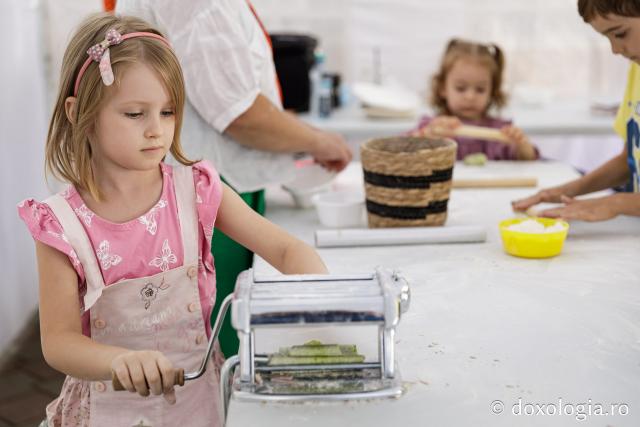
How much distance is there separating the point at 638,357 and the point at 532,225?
504 mm

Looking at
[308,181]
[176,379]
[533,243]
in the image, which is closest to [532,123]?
[308,181]

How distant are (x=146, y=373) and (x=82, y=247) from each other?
30 cm

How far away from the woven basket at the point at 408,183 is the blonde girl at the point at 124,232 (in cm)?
42

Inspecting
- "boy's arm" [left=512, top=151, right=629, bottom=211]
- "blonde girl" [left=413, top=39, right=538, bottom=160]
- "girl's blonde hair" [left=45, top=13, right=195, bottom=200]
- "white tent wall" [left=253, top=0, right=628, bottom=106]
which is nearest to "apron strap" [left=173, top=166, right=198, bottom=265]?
"girl's blonde hair" [left=45, top=13, right=195, bottom=200]

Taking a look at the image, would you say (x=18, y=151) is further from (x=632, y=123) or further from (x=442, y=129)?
(x=632, y=123)

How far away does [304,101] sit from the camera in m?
3.46

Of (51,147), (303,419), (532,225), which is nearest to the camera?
(303,419)

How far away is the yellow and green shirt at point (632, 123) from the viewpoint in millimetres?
1893

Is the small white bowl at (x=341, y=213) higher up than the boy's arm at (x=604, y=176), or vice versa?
the boy's arm at (x=604, y=176)

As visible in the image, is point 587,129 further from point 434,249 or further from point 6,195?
point 6,195

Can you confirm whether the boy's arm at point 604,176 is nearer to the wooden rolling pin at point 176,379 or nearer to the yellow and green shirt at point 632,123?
the yellow and green shirt at point 632,123

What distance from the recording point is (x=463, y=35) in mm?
3912

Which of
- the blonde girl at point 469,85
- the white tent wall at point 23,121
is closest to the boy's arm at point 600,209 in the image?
the blonde girl at point 469,85

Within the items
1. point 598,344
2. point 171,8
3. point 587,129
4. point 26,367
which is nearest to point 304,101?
point 587,129
